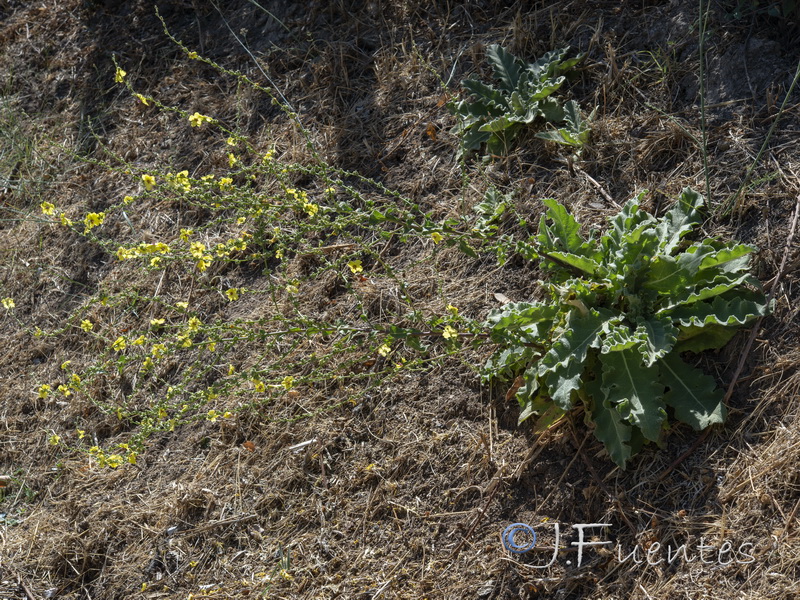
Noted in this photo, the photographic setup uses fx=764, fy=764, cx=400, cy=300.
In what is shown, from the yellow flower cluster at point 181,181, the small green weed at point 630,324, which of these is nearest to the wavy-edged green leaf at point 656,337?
the small green weed at point 630,324

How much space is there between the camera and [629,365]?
2.46 m

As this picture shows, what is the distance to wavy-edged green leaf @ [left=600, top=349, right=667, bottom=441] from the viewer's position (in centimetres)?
237

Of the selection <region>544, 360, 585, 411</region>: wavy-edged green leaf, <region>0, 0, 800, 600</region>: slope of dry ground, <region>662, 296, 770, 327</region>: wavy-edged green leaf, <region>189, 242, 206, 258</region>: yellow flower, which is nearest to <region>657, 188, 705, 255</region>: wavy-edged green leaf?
<region>0, 0, 800, 600</region>: slope of dry ground

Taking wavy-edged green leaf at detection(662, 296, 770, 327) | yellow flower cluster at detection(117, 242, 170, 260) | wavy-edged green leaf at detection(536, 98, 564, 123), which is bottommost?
wavy-edged green leaf at detection(662, 296, 770, 327)

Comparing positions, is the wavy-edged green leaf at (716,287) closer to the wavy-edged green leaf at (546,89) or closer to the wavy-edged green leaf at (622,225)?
the wavy-edged green leaf at (622,225)

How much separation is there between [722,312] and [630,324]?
285mm

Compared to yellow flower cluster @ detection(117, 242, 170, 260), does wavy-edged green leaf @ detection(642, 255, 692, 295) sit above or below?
below

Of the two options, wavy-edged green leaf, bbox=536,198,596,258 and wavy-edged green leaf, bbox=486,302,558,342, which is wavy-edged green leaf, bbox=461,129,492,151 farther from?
wavy-edged green leaf, bbox=486,302,558,342

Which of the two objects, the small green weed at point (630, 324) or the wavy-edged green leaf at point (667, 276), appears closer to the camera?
the small green weed at point (630, 324)

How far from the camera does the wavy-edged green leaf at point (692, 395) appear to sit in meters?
2.35

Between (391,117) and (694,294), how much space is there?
1.88 meters

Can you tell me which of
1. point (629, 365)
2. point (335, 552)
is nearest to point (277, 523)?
point (335, 552)

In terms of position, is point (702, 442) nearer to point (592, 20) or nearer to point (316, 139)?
point (592, 20)

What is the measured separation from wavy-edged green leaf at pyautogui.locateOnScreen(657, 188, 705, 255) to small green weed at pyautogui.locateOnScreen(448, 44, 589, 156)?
0.65 meters
